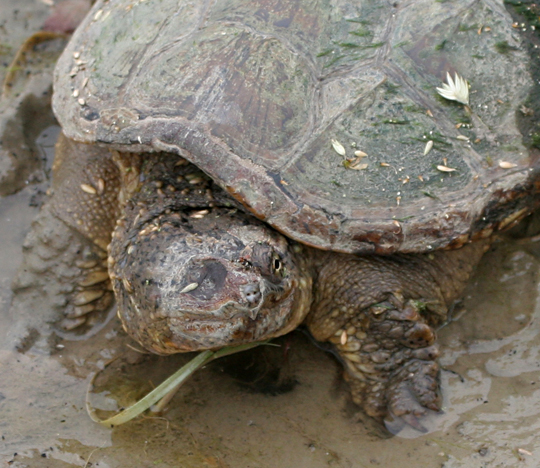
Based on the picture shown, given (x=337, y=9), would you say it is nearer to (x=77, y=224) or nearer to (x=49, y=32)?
(x=77, y=224)

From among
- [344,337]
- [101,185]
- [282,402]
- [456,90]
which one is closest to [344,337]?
[344,337]

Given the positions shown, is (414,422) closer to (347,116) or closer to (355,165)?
(355,165)

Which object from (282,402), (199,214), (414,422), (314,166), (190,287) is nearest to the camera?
(190,287)

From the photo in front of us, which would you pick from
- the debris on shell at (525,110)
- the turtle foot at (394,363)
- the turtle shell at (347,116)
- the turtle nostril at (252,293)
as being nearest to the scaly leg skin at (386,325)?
the turtle foot at (394,363)

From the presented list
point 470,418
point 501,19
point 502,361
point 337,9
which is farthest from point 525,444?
point 337,9

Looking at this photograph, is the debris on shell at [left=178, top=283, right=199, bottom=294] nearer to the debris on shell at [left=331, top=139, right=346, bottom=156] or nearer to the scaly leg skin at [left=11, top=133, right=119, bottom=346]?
the debris on shell at [left=331, top=139, right=346, bottom=156]

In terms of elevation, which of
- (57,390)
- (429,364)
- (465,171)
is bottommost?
(429,364)
